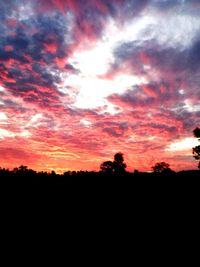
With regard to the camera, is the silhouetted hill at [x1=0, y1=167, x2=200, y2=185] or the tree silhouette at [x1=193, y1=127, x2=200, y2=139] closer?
the silhouetted hill at [x1=0, y1=167, x2=200, y2=185]

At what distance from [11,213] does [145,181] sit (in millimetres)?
5201

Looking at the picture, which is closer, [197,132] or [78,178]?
[78,178]

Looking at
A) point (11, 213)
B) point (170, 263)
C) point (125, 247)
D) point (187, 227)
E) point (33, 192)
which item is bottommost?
point (170, 263)

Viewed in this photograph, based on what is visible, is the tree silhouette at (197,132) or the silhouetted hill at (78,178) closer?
the silhouetted hill at (78,178)

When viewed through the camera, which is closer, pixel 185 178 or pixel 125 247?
pixel 125 247

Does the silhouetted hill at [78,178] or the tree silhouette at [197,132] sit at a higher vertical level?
the tree silhouette at [197,132]

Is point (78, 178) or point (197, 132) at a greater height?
point (197, 132)

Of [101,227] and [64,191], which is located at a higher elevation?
[64,191]

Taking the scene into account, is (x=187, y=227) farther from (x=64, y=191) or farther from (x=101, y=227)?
(x=64, y=191)

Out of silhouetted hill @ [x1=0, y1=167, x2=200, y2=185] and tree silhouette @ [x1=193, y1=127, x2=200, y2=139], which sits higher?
tree silhouette @ [x1=193, y1=127, x2=200, y2=139]

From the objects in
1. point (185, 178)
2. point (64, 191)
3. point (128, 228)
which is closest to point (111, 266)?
point (128, 228)

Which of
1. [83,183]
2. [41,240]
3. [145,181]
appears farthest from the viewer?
[145,181]

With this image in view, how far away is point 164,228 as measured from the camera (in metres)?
7.91

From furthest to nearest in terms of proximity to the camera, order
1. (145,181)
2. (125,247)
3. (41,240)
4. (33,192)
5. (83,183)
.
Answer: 1. (145,181)
2. (83,183)
3. (33,192)
4. (125,247)
5. (41,240)
